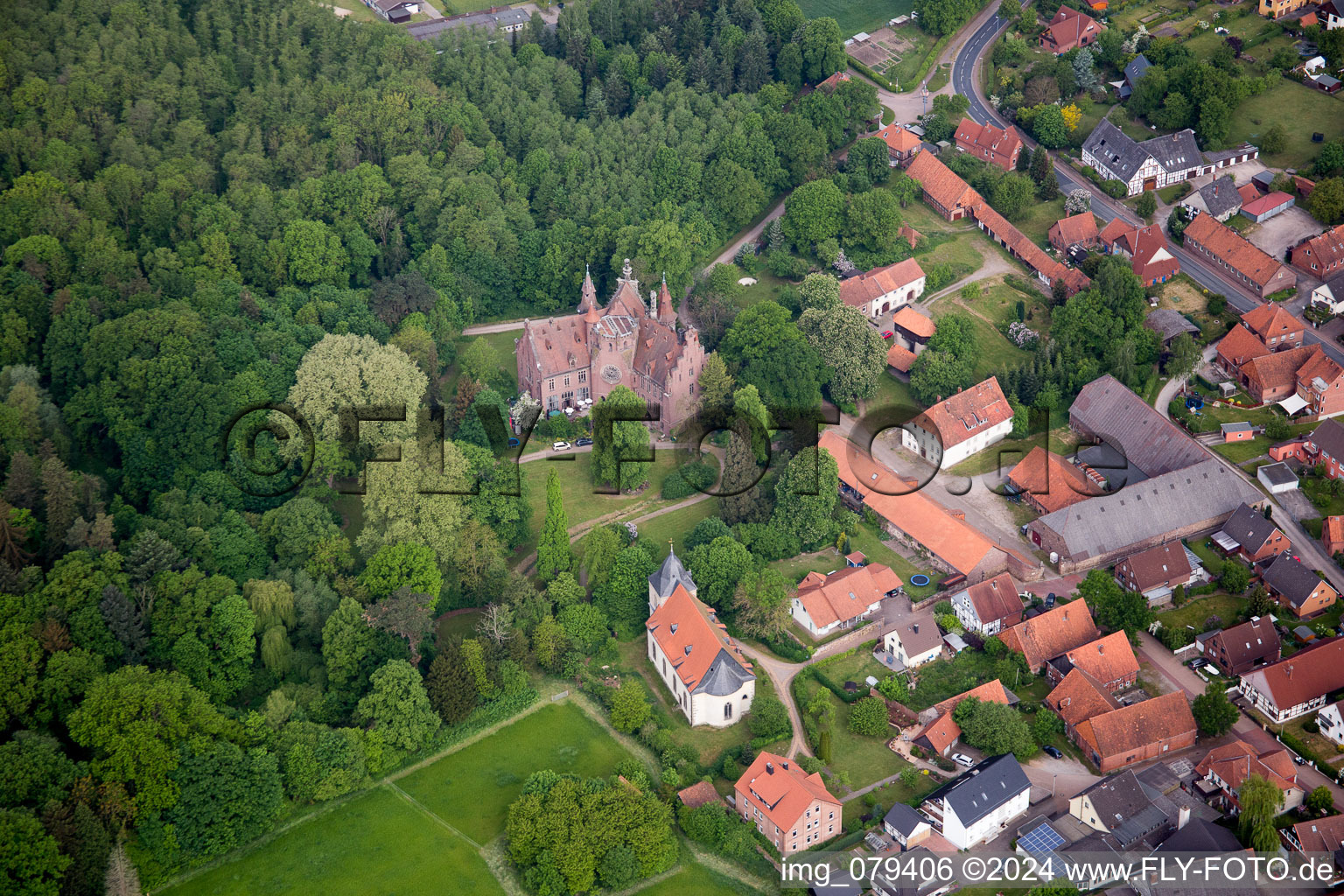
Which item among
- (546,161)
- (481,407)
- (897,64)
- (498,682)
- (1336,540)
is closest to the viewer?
(498,682)

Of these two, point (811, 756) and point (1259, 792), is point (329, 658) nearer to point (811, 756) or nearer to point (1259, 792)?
point (811, 756)

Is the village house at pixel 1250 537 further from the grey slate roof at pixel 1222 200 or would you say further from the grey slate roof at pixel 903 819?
the grey slate roof at pixel 1222 200

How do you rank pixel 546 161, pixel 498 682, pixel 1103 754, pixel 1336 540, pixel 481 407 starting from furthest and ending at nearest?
1. pixel 546 161
2. pixel 481 407
3. pixel 1336 540
4. pixel 498 682
5. pixel 1103 754

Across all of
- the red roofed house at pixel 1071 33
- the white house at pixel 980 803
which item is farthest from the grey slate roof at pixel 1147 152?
the white house at pixel 980 803

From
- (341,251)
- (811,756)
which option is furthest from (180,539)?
(811,756)

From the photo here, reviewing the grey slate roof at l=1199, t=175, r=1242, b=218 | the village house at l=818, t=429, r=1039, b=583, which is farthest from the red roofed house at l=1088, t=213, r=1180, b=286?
the village house at l=818, t=429, r=1039, b=583

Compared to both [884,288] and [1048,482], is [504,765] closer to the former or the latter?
[1048,482]

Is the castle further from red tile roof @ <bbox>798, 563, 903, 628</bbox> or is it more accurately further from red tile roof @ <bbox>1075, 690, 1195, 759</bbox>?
red tile roof @ <bbox>1075, 690, 1195, 759</bbox>
